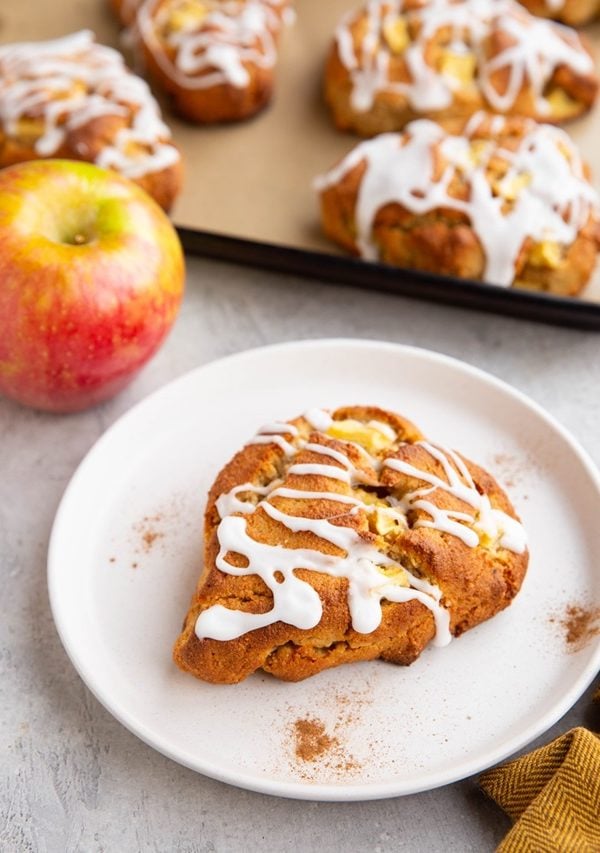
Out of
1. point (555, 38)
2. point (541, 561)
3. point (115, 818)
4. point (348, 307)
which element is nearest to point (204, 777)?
point (115, 818)

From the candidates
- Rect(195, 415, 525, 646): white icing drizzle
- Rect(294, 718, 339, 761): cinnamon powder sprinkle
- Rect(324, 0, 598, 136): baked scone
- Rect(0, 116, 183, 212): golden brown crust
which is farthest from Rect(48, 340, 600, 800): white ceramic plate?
Rect(324, 0, 598, 136): baked scone

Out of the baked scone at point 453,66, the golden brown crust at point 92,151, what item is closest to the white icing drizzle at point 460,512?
the golden brown crust at point 92,151

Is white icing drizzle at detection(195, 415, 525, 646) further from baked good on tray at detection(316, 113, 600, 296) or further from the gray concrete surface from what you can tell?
baked good on tray at detection(316, 113, 600, 296)

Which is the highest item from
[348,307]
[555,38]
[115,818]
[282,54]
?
[555,38]

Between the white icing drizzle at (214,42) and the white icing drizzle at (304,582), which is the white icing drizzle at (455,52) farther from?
the white icing drizzle at (304,582)

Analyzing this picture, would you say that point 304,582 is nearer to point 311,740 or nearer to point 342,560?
point 342,560

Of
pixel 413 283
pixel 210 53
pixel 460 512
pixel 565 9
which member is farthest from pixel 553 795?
pixel 565 9

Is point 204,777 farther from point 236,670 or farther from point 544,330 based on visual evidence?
point 544,330
